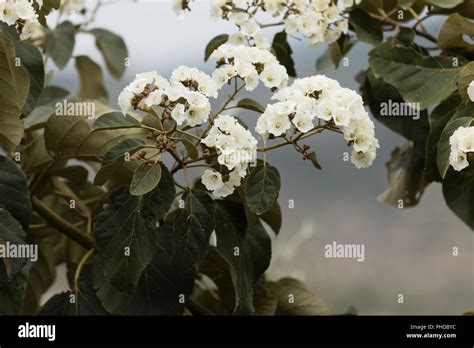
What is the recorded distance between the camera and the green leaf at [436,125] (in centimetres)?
89

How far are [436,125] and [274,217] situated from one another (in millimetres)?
195

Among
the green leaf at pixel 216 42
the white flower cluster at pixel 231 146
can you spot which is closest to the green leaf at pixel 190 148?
the white flower cluster at pixel 231 146

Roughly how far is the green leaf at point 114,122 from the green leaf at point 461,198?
33 cm

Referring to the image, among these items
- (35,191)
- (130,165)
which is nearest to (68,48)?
(35,191)

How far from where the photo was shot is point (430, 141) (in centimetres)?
89

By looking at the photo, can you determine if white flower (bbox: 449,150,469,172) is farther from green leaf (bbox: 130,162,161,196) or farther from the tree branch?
the tree branch

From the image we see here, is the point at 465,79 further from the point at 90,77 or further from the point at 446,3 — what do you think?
the point at 90,77

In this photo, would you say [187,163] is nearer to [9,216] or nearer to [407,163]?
[9,216]

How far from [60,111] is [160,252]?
0.64ft

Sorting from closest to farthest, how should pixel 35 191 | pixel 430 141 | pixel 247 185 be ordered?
pixel 247 185
pixel 430 141
pixel 35 191

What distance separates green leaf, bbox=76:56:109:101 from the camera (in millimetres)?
1369

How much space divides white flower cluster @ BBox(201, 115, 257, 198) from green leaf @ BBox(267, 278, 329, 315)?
0.26 m

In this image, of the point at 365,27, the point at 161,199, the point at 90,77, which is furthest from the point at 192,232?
the point at 90,77
